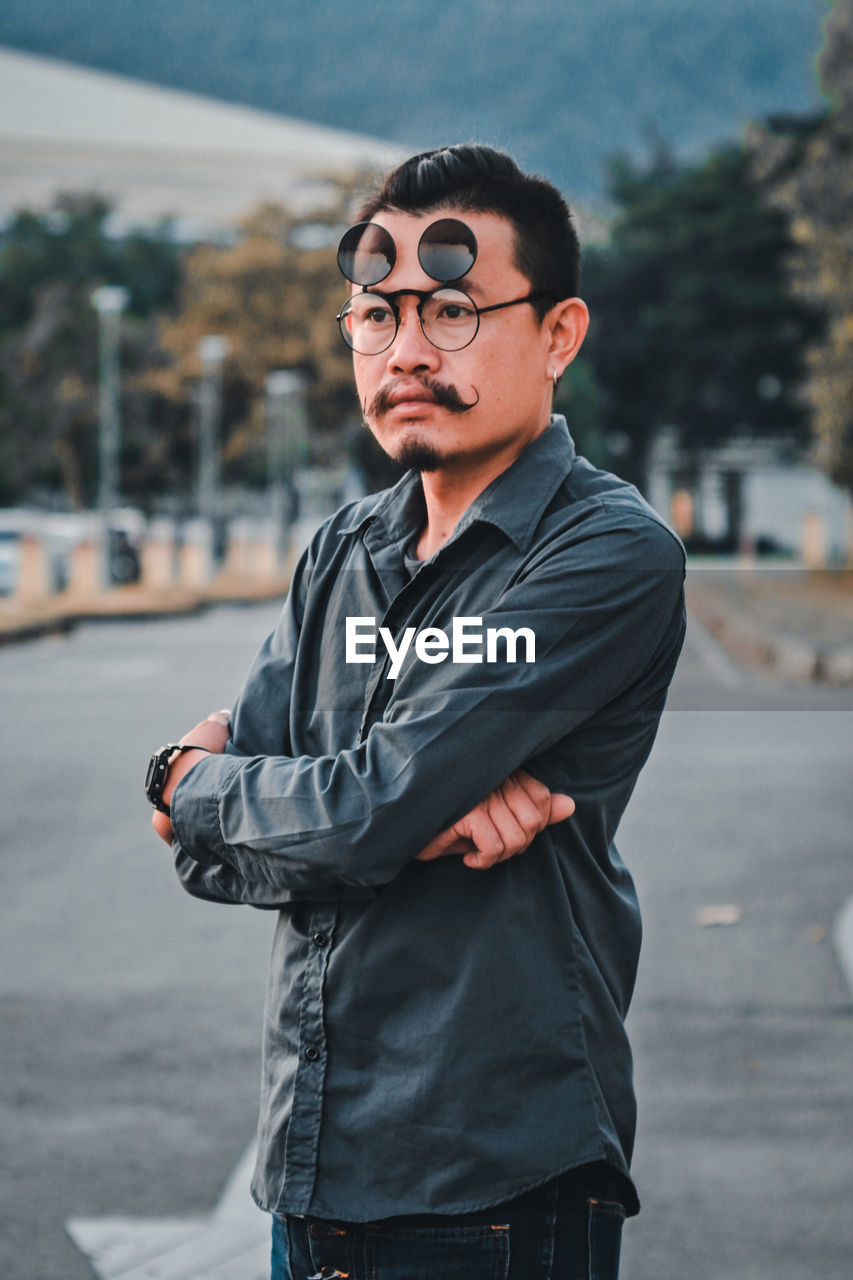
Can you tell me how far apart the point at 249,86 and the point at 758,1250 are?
8.43ft

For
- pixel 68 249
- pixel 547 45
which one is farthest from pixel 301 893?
pixel 68 249

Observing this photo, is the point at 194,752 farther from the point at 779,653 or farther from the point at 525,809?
the point at 779,653

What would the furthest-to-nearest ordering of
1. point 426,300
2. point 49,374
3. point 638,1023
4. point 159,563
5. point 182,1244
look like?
point 49,374 < point 159,563 < point 638,1023 < point 182,1244 < point 426,300

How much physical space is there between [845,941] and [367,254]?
16.0ft

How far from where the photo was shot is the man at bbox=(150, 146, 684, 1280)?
178cm

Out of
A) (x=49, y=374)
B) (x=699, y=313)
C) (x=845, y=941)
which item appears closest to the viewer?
(x=845, y=941)

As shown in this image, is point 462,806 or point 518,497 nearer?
point 462,806

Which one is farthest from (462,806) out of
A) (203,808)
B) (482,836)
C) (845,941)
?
(845,941)

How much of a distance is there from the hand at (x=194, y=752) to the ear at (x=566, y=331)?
0.61m

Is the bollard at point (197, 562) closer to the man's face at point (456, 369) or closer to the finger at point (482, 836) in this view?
the man's face at point (456, 369)

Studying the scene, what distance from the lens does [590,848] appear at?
1.89m

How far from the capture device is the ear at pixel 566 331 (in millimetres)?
1939

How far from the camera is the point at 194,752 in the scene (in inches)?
80.9

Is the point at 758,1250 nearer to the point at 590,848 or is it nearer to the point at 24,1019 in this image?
the point at 590,848
